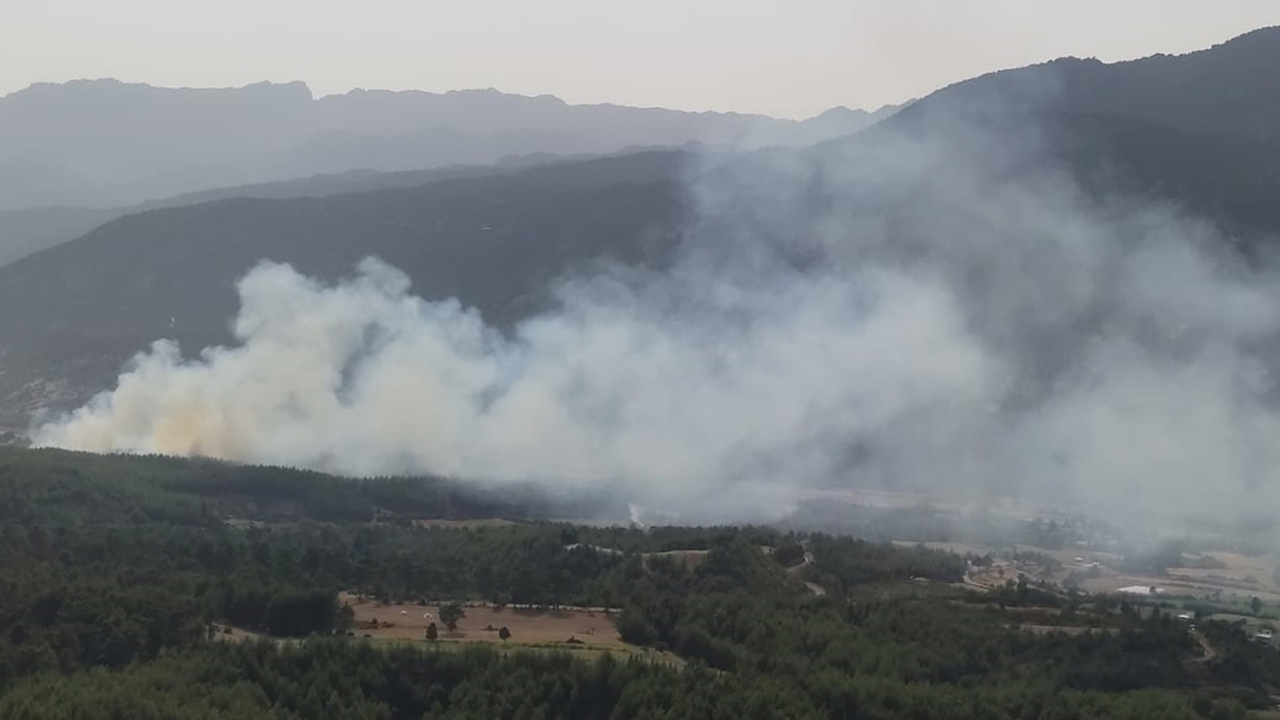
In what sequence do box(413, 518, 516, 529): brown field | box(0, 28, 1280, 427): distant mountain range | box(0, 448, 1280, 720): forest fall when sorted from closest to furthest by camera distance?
box(0, 448, 1280, 720): forest, box(413, 518, 516, 529): brown field, box(0, 28, 1280, 427): distant mountain range

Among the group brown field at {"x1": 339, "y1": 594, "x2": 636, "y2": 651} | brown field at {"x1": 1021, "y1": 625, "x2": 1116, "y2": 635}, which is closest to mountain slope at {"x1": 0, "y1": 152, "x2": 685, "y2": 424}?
brown field at {"x1": 339, "y1": 594, "x2": 636, "y2": 651}

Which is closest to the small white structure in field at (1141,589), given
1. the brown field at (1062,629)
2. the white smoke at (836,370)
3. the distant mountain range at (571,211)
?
the brown field at (1062,629)

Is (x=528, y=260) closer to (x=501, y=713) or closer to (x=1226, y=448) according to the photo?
(x=1226, y=448)

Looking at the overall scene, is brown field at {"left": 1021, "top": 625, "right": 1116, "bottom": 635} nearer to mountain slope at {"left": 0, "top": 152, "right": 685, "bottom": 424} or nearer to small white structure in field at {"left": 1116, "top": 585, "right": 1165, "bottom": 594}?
small white structure in field at {"left": 1116, "top": 585, "right": 1165, "bottom": 594}

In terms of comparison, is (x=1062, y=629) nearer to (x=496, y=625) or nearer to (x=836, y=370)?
(x=496, y=625)

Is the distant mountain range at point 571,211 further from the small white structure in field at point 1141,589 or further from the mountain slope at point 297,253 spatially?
the small white structure in field at point 1141,589

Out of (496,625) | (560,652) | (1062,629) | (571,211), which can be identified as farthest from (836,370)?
(560,652)
